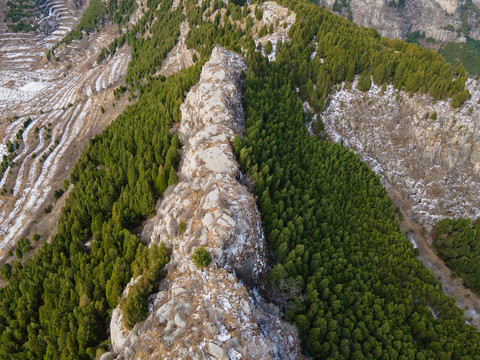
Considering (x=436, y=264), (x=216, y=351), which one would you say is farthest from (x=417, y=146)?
(x=216, y=351)

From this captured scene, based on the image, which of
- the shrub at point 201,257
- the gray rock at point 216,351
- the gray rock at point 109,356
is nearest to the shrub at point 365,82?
the shrub at point 201,257

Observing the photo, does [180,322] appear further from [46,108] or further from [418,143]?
[46,108]

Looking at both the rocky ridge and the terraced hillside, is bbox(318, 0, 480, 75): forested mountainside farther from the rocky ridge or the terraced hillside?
the terraced hillside

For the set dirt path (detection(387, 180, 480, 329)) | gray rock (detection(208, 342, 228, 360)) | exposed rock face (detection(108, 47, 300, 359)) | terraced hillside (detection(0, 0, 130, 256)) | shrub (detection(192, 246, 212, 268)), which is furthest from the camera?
terraced hillside (detection(0, 0, 130, 256))

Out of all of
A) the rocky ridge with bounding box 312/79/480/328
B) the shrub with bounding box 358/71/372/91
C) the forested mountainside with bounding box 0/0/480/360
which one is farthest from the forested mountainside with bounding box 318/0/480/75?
the rocky ridge with bounding box 312/79/480/328

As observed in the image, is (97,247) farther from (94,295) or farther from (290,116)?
(290,116)

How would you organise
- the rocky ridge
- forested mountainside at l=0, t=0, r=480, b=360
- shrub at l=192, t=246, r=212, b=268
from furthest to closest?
the rocky ridge, shrub at l=192, t=246, r=212, b=268, forested mountainside at l=0, t=0, r=480, b=360
